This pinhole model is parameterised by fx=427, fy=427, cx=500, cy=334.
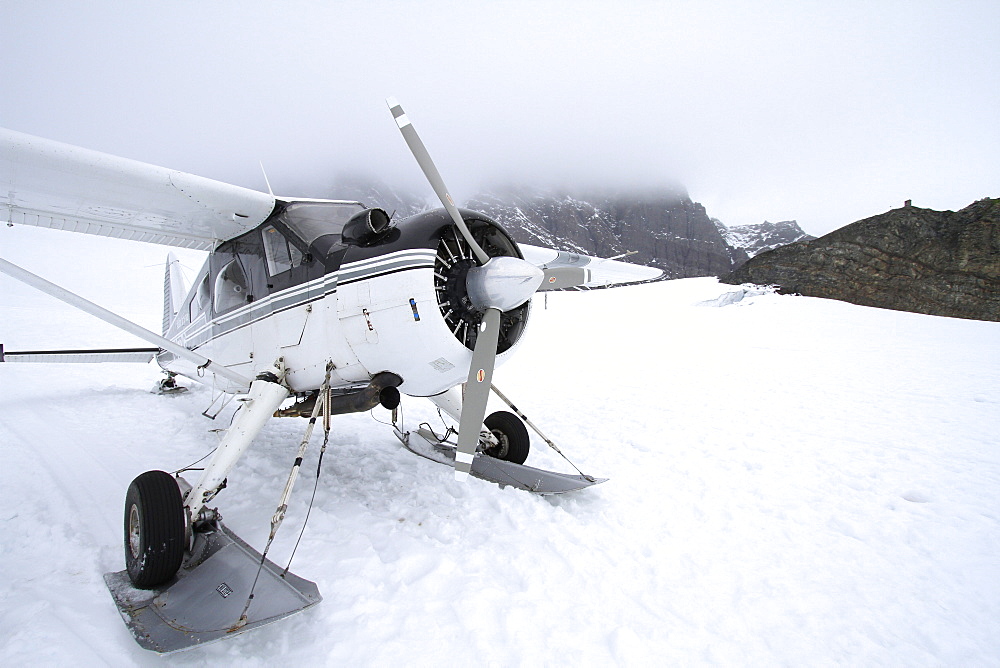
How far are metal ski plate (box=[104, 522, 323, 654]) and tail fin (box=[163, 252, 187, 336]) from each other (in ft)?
25.2

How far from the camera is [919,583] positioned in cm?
296

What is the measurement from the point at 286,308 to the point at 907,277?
1176 inches

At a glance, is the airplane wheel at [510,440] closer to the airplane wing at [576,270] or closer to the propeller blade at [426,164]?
the airplane wing at [576,270]

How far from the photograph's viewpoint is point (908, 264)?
22641 millimetres

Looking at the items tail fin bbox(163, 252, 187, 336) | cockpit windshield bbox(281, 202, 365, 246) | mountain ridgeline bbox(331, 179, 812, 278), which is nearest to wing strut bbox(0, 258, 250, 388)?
cockpit windshield bbox(281, 202, 365, 246)

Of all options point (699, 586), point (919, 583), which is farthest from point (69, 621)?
point (919, 583)

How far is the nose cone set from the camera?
10.8 feet

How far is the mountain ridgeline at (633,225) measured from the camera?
76575 mm

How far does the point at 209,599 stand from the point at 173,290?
8725 mm

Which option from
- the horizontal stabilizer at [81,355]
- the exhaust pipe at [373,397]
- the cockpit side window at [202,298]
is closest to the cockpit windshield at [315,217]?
the exhaust pipe at [373,397]

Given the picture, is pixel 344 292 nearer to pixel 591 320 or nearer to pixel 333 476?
pixel 333 476

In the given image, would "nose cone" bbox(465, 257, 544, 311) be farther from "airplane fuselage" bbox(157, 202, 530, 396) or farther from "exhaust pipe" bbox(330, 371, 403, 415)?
"exhaust pipe" bbox(330, 371, 403, 415)

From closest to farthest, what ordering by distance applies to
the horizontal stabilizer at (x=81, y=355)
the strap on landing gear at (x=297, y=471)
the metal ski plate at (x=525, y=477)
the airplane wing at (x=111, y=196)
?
1. the strap on landing gear at (x=297, y=471)
2. the airplane wing at (x=111, y=196)
3. the metal ski plate at (x=525, y=477)
4. the horizontal stabilizer at (x=81, y=355)

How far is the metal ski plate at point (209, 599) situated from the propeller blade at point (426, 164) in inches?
102
